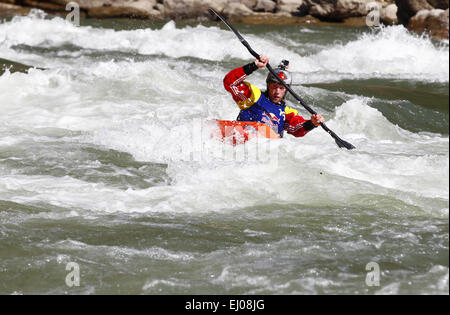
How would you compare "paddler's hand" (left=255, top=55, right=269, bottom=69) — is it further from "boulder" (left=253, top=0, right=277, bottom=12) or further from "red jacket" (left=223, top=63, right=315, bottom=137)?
"boulder" (left=253, top=0, right=277, bottom=12)

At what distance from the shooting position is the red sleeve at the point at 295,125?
7020mm

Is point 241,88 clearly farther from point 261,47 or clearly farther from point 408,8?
point 408,8

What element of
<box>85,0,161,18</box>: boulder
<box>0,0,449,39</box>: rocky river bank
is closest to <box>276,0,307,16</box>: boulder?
<box>0,0,449,39</box>: rocky river bank

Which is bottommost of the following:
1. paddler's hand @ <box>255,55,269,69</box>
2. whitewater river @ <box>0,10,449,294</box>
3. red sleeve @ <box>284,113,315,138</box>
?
whitewater river @ <box>0,10,449,294</box>

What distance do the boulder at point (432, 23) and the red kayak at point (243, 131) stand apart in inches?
447

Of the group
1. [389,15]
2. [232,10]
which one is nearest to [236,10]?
[232,10]

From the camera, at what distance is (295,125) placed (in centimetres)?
708

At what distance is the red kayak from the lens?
266 inches

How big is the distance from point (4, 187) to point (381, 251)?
10.1 ft

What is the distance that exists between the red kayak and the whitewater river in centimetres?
14

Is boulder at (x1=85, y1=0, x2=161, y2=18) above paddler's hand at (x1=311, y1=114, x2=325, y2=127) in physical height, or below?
above

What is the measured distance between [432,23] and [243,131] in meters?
11.9

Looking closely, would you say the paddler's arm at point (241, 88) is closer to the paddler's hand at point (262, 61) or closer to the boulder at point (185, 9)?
the paddler's hand at point (262, 61)
